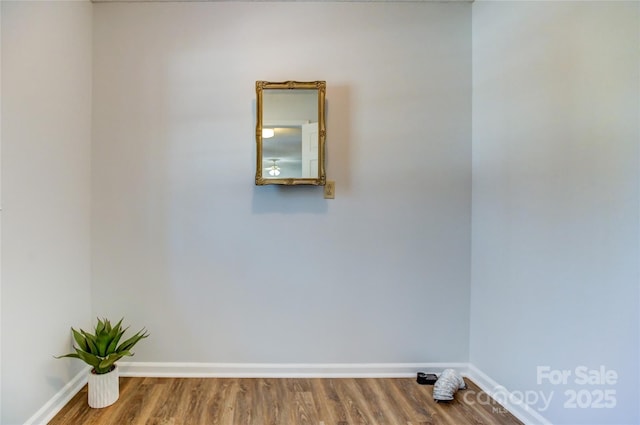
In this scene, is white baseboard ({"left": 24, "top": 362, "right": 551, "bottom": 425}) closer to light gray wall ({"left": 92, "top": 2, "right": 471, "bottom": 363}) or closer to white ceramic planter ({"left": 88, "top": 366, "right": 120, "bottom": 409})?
light gray wall ({"left": 92, "top": 2, "right": 471, "bottom": 363})

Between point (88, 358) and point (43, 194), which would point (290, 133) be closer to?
point (43, 194)

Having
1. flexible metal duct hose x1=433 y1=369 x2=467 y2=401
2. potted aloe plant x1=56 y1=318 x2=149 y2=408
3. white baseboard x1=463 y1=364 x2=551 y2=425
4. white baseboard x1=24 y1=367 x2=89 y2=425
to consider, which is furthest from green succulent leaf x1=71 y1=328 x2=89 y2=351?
white baseboard x1=463 y1=364 x2=551 y2=425

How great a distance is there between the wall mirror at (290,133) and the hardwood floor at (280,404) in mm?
1247

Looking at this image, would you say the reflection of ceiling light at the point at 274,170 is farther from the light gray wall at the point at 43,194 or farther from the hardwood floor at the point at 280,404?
the hardwood floor at the point at 280,404

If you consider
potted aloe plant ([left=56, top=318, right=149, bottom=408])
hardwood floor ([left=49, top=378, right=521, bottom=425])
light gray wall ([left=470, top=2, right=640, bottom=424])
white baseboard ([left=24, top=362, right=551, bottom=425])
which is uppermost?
light gray wall ([left=470, top=2, right=640, bottom=424])

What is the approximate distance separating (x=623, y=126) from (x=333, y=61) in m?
1.50

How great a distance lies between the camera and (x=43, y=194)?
1553 mm

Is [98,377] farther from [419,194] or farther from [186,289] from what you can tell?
[419,194]

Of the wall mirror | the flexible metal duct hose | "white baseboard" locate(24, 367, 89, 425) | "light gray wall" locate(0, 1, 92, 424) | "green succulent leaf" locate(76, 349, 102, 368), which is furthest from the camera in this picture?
the wall mirror

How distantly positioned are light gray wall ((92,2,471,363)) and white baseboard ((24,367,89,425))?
12.3 inches

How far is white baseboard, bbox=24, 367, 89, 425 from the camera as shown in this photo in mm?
1491

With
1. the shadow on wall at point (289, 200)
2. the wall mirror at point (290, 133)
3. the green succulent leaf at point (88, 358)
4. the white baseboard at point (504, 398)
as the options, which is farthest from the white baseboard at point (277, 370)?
the wall mirror at point (290, 133)

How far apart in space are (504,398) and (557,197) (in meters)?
1.14

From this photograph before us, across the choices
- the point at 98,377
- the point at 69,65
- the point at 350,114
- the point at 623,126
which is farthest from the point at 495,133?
the point at 98,377
